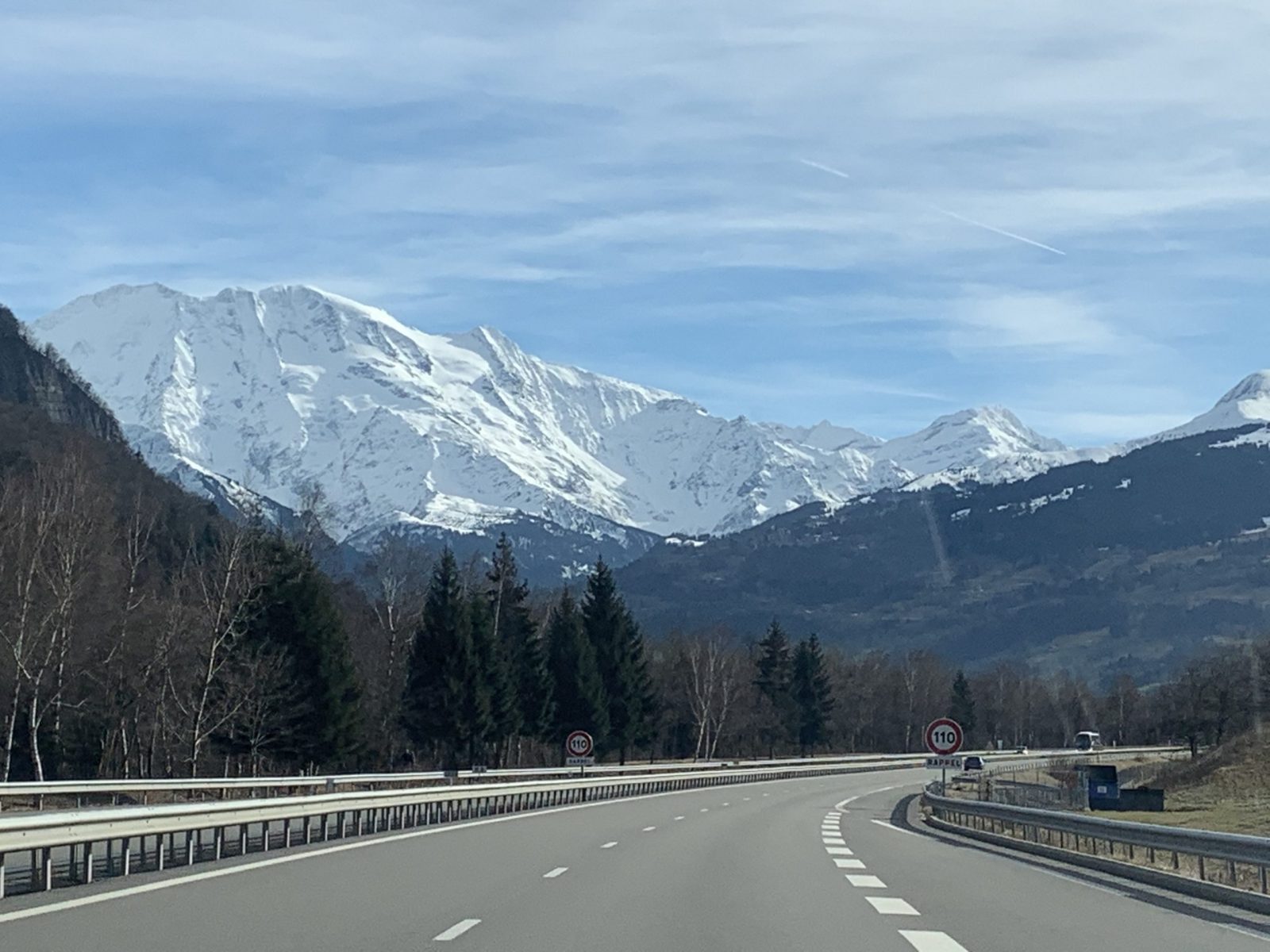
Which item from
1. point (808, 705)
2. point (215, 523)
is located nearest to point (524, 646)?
point (215, 523)

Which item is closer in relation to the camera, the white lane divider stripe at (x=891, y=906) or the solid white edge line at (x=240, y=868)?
the solid white edge line at (x=240, y=868)

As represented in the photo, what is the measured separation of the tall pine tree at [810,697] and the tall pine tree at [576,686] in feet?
145

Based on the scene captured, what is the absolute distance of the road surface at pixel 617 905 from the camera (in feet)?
45.1

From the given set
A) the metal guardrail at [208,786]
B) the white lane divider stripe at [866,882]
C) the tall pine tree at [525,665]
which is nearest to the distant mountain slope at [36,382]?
the tall pine tree at [525,665]

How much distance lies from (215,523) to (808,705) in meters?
48.8

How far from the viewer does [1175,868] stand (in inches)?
901

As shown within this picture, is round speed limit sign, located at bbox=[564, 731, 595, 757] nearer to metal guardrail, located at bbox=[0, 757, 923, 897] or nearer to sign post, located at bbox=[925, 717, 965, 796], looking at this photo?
metal guardrail, located at bbox=[0, 757, 923, 897]

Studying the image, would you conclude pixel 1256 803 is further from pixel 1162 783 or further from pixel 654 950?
pixel 654 950

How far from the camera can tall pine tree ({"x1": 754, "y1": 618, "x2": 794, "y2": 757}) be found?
137 m

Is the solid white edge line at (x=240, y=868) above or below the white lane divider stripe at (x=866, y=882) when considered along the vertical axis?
above

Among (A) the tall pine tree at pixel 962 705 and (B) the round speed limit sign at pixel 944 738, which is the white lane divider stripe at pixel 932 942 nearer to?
(B) the round speed limit sign at pixel 944 738

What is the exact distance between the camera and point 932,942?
46.1 feet

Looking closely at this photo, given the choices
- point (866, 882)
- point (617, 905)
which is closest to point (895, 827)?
point (866, 882)

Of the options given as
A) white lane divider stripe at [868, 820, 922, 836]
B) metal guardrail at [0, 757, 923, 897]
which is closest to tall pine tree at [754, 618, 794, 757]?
metal guardrail at [0, 757, 923, 897]
